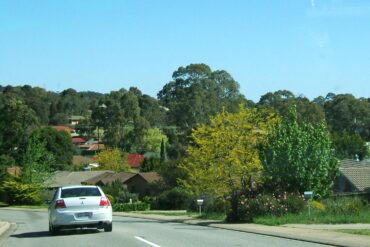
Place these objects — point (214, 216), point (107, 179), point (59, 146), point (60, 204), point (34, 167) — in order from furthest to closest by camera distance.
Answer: point (59, 146)
point (107, 179)
point (34, 167)
point (214, 216)
point (60, 204)

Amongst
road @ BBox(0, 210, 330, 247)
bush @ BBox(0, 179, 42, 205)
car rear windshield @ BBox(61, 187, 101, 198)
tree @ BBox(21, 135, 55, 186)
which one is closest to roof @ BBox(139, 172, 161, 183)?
tree @ BBox(21, 135, 55, 186)


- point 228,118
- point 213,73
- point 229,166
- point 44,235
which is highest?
point 213,73

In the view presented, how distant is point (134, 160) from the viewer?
350 feet

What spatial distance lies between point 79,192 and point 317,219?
856cm

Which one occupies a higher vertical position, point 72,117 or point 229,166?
point 72,117

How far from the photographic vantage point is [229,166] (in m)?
34.2

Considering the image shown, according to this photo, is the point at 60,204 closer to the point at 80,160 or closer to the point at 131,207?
the point at 131,207

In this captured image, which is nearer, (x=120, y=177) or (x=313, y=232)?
(x=313, y=232)

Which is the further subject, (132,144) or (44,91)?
(44,91)

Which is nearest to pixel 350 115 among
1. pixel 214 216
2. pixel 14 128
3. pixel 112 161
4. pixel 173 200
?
pixel 112 161

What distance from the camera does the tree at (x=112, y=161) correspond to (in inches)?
3725

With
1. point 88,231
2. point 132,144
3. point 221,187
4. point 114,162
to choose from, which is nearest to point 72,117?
point 132,144

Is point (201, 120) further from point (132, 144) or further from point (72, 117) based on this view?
point (72, 117)

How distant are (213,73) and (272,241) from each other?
8085 cm
